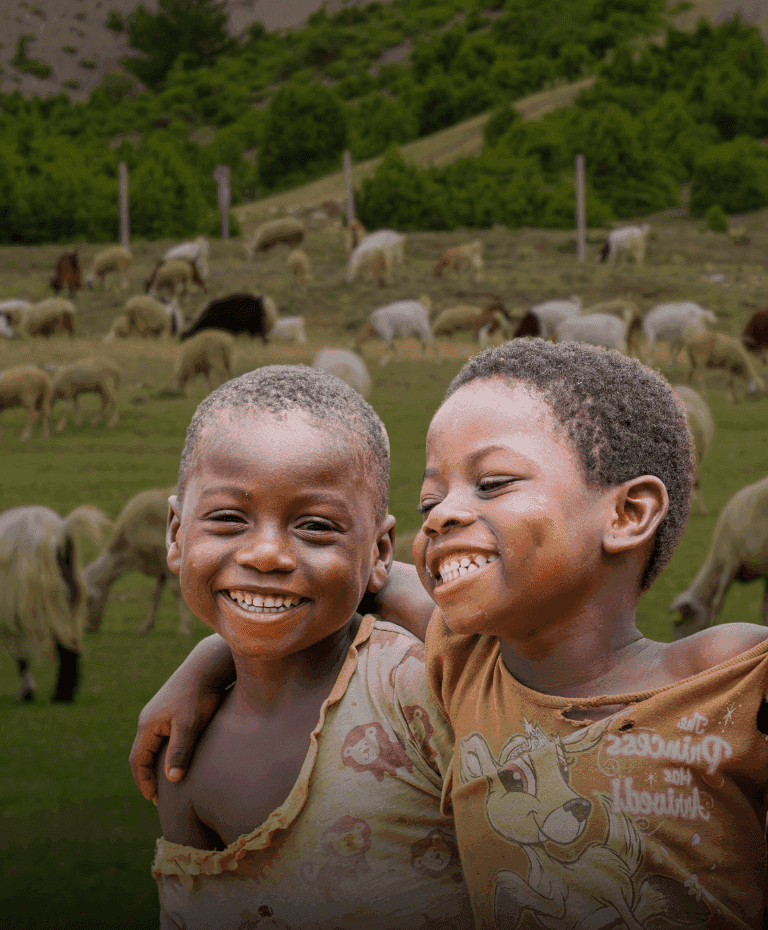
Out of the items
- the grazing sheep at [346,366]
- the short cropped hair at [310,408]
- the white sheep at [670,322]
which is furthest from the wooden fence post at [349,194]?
the short cropped hair at [310,408]

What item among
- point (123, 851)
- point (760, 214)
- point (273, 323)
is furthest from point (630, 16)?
point (123, 851)

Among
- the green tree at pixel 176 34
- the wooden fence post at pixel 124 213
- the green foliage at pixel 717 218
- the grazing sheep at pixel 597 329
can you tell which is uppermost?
the green tree at pixel 176 34

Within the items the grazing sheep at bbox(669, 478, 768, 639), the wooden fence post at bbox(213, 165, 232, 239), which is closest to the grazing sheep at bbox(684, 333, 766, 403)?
the grazing sheep at bbox(669, 478, 768, 639)

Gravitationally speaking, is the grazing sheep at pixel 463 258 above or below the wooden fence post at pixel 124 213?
below

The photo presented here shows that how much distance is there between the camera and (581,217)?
500cm

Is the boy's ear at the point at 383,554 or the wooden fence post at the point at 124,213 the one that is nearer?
the boy's ear at the point at 383,554

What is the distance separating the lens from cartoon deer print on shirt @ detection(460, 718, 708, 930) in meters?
0.69

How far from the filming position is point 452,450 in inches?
28.5

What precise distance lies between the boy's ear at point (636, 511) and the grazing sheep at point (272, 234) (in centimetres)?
428

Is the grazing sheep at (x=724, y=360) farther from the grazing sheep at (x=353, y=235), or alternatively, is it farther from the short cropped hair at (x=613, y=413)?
the short cropped hair at (x=613, y=413)

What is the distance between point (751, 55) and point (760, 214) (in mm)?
1398

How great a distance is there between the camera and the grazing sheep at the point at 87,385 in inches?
159

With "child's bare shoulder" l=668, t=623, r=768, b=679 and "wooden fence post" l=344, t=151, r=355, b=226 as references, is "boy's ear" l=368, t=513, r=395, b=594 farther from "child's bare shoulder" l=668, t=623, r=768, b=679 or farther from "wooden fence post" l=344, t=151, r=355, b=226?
"wooden fence post" l=344, t=151, r=355, b=226

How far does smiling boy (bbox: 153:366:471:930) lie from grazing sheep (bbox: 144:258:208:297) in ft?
12.6
